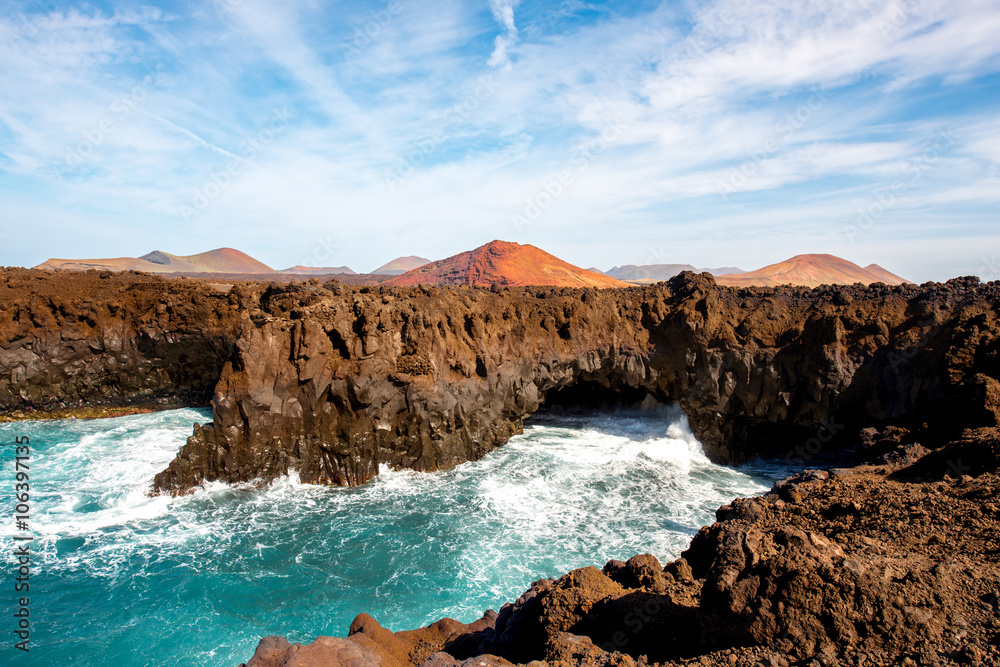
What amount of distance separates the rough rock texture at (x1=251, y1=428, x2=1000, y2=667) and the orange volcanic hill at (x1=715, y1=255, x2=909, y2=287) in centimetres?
7429

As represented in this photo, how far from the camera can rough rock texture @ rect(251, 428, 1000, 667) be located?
4867 millimetres

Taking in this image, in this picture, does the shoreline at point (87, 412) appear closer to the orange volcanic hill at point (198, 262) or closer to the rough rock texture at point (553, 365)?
the rough rock texture at point (553, 365)

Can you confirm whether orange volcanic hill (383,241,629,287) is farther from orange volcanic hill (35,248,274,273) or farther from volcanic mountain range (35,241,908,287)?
orange volcanic hill (35,248,274,273)

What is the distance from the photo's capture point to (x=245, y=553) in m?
13.8

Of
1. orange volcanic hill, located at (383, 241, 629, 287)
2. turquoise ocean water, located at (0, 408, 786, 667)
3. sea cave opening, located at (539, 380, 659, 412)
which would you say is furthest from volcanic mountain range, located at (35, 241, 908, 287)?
turquoise ocean water, located at (0, 408, 786, 667)

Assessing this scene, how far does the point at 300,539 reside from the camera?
47.9 feet

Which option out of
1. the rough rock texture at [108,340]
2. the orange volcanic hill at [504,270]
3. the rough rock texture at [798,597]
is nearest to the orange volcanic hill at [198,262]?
the orange volcanic hill at [504,270]

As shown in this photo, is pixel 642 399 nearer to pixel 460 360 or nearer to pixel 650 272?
pixel 460 360

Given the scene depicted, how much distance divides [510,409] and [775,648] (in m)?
17.4

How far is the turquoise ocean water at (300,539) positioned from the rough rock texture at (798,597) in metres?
4.47

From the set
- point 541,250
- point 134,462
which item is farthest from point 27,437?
point 541,250

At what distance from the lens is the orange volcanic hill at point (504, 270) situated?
6738 centimetres

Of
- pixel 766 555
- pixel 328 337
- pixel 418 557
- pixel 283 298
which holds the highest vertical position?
pixel 283 298

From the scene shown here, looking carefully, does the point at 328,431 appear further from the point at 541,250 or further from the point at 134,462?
the point at 541,250
